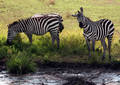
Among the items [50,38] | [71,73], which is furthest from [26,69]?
[50,38]

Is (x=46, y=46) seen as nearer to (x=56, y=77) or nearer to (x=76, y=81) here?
(x=56, y=77)

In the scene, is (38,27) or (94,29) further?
(38,27)

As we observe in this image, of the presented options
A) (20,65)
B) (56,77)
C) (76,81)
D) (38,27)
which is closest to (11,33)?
(38,27)

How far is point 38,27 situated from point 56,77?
3.44 meters

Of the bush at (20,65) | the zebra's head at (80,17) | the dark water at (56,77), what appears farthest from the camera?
the zebra's head at (80,17)

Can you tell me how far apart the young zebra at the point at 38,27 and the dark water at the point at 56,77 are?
237 centimetres

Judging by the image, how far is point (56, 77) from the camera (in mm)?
10742

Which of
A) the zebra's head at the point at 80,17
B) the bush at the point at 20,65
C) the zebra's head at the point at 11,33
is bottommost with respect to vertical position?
the bush at the point at 20,65

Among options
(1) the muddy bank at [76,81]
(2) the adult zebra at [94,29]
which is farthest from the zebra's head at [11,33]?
(1) the muddy bank at [76,81]

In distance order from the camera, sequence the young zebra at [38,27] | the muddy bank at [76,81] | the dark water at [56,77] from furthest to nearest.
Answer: the young zebra at [38,27]
the dark water at [56,77]
the muddy bank at [76,81]

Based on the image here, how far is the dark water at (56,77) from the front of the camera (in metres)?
10.2

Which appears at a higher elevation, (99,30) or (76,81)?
(99,30)

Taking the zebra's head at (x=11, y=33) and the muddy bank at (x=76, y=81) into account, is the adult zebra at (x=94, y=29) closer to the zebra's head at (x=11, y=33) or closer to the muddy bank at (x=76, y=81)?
the muddy bank at (x=76, y=81)

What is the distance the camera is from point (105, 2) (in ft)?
82.7
